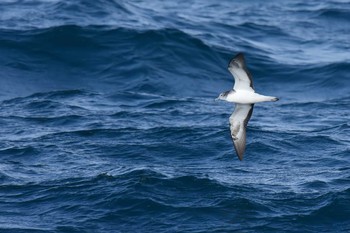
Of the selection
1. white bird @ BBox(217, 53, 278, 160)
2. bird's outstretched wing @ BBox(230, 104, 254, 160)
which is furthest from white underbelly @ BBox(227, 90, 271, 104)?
bird's outstretched wing @ BBox(230, 104, 254, 160)

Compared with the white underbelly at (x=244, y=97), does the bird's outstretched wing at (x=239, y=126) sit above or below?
below

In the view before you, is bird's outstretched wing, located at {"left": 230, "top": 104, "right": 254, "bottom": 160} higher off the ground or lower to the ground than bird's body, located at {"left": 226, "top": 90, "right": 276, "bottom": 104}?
lower

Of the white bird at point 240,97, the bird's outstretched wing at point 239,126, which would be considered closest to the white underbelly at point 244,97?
the white bird at point 240,97

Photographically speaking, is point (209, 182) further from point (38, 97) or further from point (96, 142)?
A: point (38, 97)

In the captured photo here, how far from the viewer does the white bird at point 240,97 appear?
14.6 meters

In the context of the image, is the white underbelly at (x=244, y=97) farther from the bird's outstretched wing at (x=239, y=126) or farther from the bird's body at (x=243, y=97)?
the bird's outstretched wing at (x=239, y=126)

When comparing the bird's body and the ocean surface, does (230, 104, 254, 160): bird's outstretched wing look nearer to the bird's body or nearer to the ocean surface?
the ocean surface

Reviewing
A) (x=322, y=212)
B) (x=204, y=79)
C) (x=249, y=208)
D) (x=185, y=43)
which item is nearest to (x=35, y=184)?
(x=249, y=208)

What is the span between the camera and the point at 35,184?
55.5 feet

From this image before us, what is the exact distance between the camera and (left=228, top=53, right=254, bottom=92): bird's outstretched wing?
1439cm

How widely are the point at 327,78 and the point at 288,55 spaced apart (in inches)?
88.1

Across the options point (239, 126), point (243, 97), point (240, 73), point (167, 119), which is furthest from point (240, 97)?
point (167, 119)

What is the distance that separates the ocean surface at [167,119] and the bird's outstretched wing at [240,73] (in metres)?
2.30

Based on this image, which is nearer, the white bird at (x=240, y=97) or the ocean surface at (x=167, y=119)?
the white bird at (x=240, y=97)
